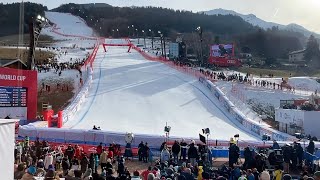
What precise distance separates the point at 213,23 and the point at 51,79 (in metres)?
140

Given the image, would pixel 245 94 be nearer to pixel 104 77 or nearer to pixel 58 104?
pixel 104 77

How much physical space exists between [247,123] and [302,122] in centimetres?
304

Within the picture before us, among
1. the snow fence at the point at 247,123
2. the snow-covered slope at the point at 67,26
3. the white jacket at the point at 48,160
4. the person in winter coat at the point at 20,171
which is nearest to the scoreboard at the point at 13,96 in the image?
the white jacket at the point at 48,160

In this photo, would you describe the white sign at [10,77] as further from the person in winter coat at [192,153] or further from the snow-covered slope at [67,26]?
the snow-covered slope at [67,26]

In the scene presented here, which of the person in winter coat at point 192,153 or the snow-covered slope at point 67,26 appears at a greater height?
the snow-covered slope at point 67,26

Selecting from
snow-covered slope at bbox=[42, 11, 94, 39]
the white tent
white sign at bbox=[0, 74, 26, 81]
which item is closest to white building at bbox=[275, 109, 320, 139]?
white sign at bbox=[0, 74, 26, 81]

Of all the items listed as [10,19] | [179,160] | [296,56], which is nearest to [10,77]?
[179,160]

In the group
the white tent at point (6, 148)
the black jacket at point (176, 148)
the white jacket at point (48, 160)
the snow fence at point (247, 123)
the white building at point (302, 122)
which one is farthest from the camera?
the white building at point (302, 122)

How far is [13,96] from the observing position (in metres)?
21.9

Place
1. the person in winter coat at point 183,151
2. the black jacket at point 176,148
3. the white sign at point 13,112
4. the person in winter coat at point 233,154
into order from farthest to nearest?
the white sign at point 13,112 < the person in winter coat at point 183,151 < the black jacket at point 176,148 < the person in winter coat at point 233,154

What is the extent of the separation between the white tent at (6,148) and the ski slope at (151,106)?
45.8ft

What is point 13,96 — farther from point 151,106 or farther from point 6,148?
point 6,148

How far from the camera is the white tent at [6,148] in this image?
7848mm

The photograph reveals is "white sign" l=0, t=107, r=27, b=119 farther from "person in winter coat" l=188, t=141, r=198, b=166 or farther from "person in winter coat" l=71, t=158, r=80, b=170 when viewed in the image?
"person in winter coat" l=188, t=141, r=198, b=166
